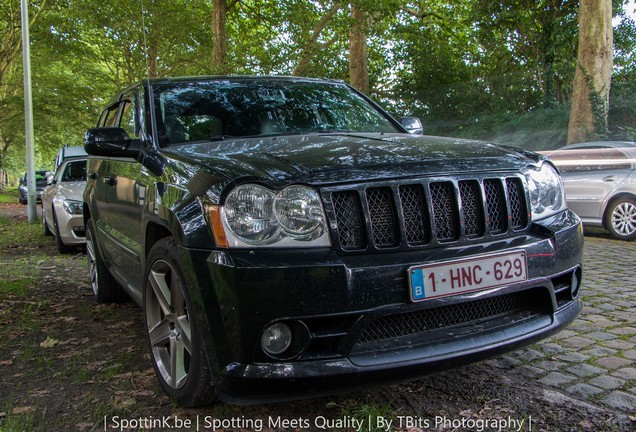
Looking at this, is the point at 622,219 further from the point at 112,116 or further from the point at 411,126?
the point at 112,116

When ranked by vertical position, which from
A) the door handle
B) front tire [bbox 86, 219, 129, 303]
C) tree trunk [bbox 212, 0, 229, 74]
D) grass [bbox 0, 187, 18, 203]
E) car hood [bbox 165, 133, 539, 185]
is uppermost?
tree trunk [bbox 212, 0, 229, 74]

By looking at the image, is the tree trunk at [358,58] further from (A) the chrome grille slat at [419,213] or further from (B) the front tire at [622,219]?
(A) the chrome grille slat at [419,213]

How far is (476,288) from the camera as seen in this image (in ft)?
8.02

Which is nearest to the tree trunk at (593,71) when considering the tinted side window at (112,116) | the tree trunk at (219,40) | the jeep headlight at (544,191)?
the tree trunk at (219,40)

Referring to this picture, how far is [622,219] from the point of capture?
27.7 feet

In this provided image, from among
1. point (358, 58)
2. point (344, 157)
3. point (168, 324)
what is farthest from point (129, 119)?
point (358, 58)

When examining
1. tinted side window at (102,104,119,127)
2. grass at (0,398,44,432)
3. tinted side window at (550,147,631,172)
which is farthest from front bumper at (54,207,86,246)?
tinted side window at (550,147,631,172)

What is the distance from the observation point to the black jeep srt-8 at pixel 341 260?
2205 millimetres

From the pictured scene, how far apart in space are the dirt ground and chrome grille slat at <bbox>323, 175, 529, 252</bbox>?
818 millimetres

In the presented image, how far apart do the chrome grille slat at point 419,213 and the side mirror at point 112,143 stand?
1565 mm

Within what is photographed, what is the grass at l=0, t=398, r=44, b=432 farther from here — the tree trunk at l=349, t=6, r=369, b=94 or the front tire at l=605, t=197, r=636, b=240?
the tree trunk at l=349, t=6, r=369, b=94

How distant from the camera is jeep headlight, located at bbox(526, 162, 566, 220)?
282 cm

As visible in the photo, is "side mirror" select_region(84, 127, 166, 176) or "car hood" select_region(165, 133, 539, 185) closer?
"car hood" select_region(165, 133, 539, 185)

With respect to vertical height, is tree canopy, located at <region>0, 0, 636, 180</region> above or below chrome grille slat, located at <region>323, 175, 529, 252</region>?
above
